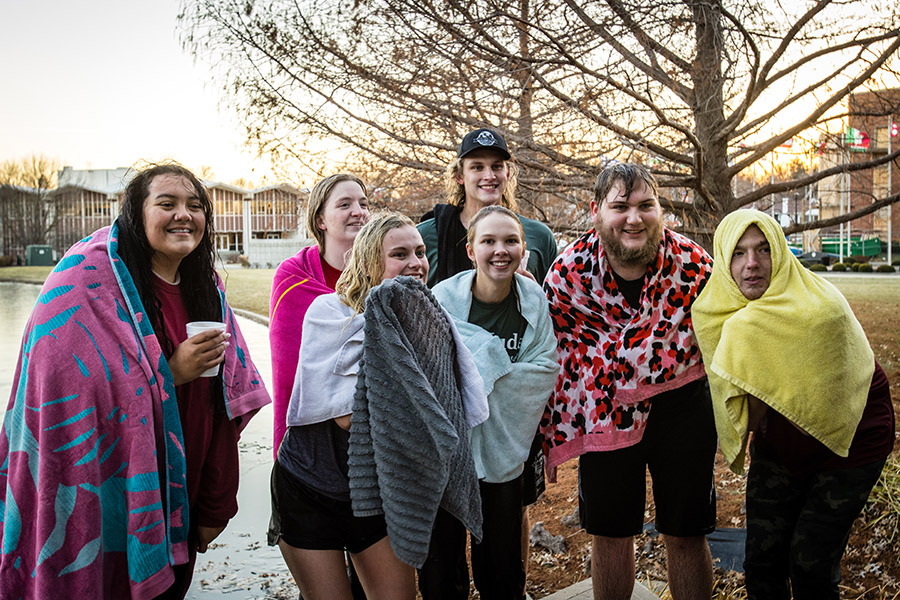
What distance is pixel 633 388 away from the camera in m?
2.82

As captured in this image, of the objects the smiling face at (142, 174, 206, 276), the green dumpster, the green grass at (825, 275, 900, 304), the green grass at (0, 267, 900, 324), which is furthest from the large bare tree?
the green dumpster

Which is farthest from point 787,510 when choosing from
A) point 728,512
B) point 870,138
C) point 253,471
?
point 253,471

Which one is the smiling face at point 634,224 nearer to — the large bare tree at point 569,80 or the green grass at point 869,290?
the large bare tree at point 569,80

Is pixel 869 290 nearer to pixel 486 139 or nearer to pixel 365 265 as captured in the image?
pixel 486 139

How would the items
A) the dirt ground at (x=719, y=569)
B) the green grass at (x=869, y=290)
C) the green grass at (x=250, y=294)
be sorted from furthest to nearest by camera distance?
the green grass at (x=250, y=294), the green grass at (x=869, y=290), the dirt ground at (x=719, y=569)

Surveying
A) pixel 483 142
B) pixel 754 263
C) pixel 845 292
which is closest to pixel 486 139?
pixel 483 142

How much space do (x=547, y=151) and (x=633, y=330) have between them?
1.79 meters

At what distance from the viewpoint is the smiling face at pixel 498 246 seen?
9.29 ft

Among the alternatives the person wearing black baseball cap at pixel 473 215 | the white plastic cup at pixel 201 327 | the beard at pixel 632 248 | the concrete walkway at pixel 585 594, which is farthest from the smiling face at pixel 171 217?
the concrete walkway at pixel 585 594

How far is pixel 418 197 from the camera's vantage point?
5688mm

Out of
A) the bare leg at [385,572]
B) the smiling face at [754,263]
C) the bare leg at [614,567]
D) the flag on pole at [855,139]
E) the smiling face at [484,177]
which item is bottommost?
the bare leg at [614,567]

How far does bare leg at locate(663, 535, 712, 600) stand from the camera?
2857mm

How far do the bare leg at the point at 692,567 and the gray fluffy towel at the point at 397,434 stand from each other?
1.19m

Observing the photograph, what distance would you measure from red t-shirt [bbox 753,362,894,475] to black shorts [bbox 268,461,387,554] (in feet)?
5.15
